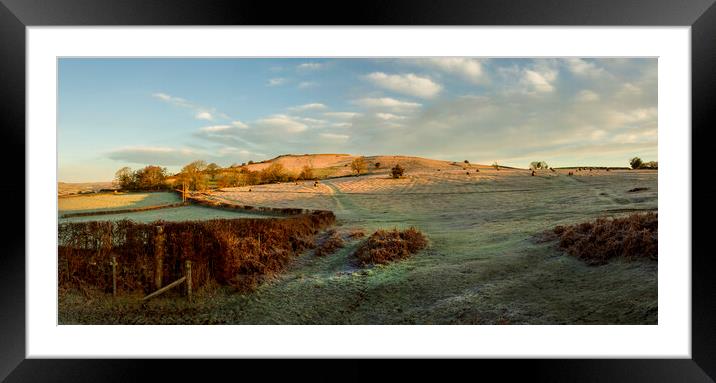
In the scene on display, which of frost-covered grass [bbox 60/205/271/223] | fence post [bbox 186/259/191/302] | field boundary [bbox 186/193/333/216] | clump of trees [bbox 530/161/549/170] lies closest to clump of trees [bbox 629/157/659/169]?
clump of trees [bbox 530/161/549/170]

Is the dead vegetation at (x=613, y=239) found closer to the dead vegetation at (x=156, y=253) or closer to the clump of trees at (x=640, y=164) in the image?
the clump of trees at (x=640, y=164)

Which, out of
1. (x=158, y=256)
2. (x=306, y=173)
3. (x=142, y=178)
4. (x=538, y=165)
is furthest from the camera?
(x=306, y=173)

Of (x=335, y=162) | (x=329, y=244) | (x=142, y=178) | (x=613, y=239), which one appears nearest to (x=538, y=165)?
(x=613, y=239)

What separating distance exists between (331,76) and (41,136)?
2793mm

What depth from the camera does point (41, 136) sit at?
8.59 ft

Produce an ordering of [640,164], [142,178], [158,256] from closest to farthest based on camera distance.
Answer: [158,256]
[640,164]
[142,178]

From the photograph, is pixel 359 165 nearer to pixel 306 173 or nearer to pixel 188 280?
pixel 306 173

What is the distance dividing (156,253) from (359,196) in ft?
8.62

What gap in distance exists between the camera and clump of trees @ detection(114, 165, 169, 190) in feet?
13.0

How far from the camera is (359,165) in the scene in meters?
4.47
